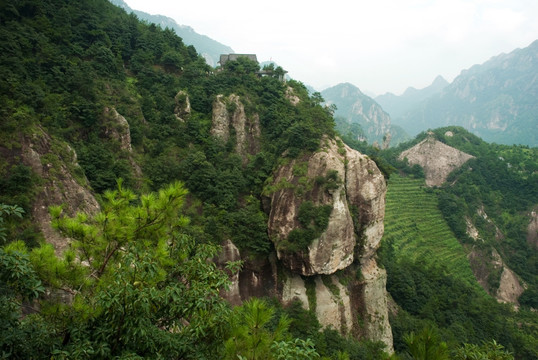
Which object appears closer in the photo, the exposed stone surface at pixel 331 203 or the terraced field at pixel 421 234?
the exposed stone surface at pixel 331 203

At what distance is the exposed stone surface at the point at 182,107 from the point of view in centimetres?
2322

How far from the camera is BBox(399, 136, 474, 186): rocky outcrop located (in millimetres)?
53000

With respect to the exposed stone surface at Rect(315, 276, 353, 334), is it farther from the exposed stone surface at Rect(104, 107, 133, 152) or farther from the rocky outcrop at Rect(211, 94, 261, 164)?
the exposed stone surface at Rect(104, 107, 133, 152)

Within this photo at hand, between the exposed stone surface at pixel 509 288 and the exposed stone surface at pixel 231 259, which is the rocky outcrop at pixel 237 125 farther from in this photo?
the exposed stone surface at pixel 509 288

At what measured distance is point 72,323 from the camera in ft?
12.9

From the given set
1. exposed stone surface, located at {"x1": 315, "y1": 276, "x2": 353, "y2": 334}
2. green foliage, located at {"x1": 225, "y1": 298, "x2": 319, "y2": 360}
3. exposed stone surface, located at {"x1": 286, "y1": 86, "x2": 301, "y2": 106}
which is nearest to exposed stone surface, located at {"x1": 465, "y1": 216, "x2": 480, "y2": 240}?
exposed stone surface, located at {"x1": 315, "y1": 276, "x2": 353, "y2": 334}

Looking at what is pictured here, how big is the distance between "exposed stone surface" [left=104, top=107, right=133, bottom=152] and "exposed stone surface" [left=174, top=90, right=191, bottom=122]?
5028 millimetres

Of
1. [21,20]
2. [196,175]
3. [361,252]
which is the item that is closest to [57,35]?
[21,20]

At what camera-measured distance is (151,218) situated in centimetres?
542

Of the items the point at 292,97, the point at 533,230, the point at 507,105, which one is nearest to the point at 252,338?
the point at 292,97

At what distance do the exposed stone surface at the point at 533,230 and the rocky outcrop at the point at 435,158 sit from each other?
13630 mm

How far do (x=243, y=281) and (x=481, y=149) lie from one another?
64666mm

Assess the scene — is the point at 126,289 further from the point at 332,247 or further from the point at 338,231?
the point at 338,231

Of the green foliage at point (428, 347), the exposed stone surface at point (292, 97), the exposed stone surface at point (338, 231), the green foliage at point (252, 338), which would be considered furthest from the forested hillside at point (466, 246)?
the green foliage at point (252, 338)
